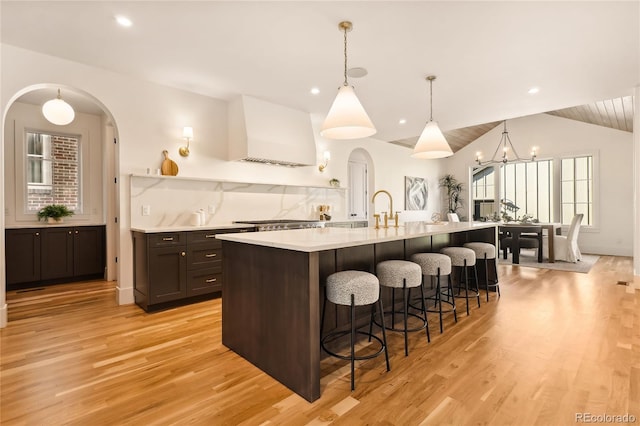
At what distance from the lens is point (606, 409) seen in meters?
1.74

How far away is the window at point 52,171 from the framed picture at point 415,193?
6.93 metres

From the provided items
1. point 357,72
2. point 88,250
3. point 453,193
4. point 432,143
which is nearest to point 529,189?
point 453,193

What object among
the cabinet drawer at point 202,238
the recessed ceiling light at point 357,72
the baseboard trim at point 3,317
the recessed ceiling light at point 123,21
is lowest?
the baseboard trim at point 3,317

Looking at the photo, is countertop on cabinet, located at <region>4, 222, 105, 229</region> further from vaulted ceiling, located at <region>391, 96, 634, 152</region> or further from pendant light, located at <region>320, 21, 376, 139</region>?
vaulted ceiling, located at <region>391, 96, 634, 152</region>

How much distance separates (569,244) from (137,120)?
24.4 ft

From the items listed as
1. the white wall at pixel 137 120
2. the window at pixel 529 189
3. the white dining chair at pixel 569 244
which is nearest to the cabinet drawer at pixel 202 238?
the white wall at pixel 137 120

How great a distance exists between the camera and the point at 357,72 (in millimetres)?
3803

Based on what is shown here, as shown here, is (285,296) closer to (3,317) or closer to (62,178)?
(3,317)

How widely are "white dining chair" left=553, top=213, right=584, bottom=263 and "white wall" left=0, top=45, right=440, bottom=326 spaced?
532 cm

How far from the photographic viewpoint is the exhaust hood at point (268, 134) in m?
4.55

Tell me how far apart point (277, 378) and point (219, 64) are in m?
3.18

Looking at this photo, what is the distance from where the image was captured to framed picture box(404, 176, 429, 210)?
8.56m

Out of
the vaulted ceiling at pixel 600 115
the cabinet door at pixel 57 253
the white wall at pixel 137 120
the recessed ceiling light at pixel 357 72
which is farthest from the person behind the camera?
the vaulted ceiling at pixel 600 115

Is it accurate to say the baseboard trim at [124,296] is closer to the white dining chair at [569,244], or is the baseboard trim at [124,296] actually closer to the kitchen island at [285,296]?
the kitchen island at [285,296]
